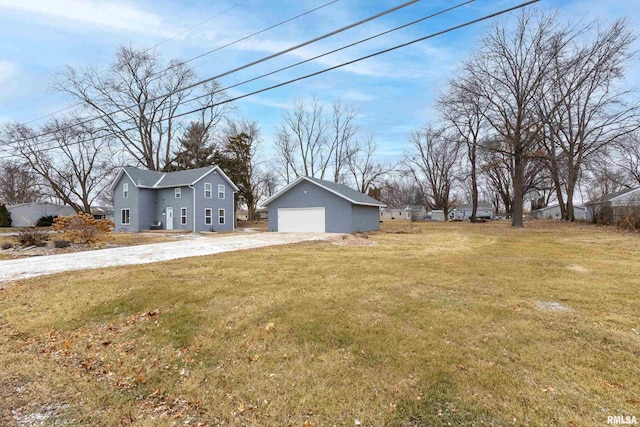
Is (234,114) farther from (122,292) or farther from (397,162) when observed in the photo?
(122,292)

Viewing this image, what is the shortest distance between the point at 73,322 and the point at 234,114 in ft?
108

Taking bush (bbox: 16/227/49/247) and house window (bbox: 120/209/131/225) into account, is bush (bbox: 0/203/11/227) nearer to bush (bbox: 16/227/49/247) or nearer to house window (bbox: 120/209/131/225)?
house window (bbox: 120/209/131/225)

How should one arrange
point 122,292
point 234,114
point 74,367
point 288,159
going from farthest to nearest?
point 288,159, point 234,114, point 122,292, point 74,367

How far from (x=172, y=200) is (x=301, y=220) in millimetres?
10937

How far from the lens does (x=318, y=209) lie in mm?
20609

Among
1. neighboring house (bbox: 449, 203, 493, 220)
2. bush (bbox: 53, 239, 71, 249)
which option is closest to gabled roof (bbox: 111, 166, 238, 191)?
bush (bbox: 53, 239, 71, 249)

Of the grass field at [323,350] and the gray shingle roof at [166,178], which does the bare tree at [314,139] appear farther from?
the grass field at [323,350]

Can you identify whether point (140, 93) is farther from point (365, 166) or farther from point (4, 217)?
point (365, 166)

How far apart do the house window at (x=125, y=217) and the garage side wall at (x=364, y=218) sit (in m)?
18.2

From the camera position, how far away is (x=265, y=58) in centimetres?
687

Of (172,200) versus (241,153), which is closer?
(172,200)

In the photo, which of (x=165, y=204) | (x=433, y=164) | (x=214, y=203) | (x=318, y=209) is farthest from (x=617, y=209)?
(x=165, y=204)

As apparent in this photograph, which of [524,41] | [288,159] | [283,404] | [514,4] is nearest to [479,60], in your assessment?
[524,41]

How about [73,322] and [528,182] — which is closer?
[73,322]
